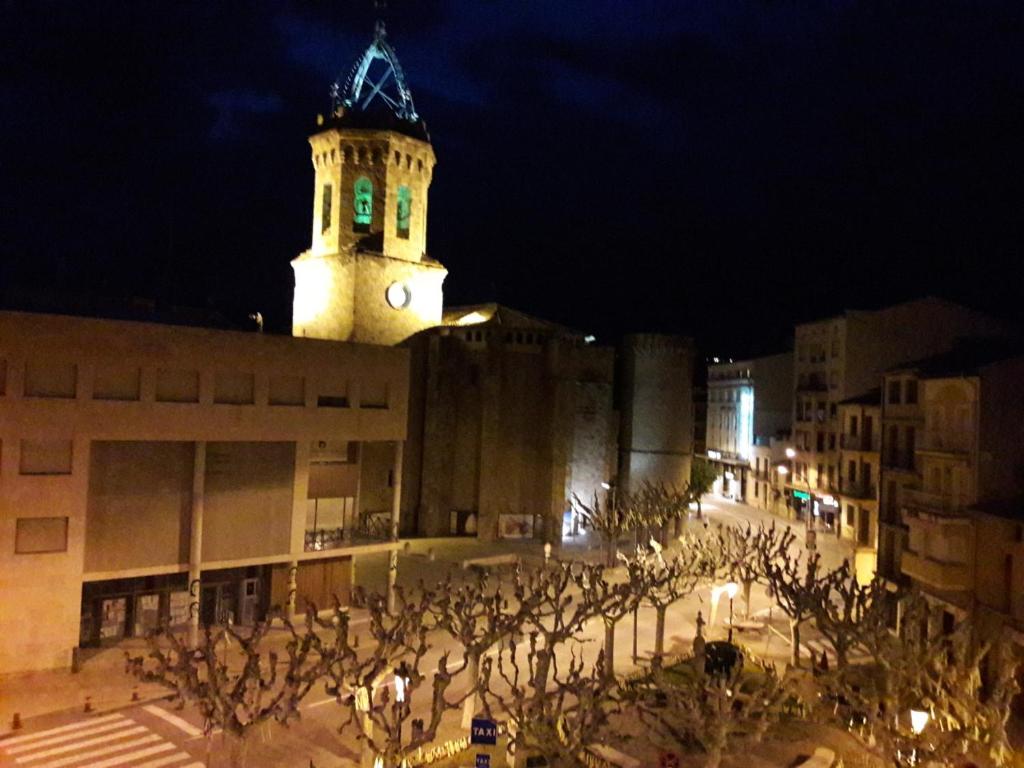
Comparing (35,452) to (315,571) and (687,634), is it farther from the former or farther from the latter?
(687,634)

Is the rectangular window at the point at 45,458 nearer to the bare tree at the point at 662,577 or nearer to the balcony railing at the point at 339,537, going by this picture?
the balcony railing at the point at 339,537

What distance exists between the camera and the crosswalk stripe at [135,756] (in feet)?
60.3

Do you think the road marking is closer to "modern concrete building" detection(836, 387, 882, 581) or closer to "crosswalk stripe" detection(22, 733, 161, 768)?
"crosswalk stripe" detection(22, 733, 161, 768)

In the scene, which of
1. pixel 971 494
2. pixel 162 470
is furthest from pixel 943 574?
pixel 162 470

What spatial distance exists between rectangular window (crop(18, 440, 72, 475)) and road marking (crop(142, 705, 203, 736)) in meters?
7.02

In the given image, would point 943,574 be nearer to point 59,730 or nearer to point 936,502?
point 936,502

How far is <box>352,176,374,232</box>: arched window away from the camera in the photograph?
4762cm

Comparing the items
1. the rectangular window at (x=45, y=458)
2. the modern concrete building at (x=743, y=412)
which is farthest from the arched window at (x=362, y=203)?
the modern concrete building at (x=743, y=412)

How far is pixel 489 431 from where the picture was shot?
47156 mm

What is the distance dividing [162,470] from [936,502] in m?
26.2

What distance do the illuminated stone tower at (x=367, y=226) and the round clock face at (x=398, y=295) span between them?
0.19ft

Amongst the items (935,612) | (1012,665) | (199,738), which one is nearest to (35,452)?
(199,738)

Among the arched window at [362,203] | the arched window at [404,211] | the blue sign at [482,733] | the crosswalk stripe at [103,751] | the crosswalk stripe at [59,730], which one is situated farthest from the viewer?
the arched window at [404,211]

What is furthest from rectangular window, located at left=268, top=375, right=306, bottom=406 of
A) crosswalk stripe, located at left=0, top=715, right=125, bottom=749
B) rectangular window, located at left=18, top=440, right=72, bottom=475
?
crosswalk stripe, located at left=0, top=715, right=125, bottom=749
